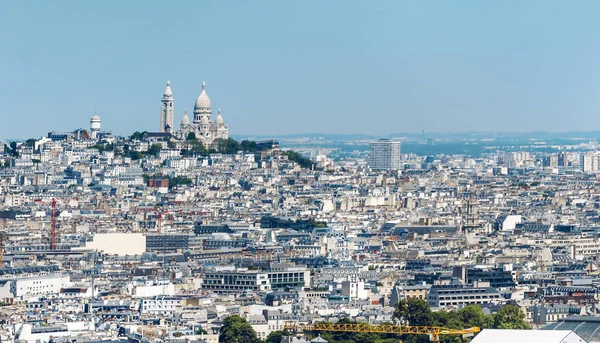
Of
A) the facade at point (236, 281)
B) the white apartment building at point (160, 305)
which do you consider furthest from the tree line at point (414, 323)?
the facade at point (236, 281)

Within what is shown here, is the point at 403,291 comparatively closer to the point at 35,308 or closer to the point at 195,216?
the point at 35,308

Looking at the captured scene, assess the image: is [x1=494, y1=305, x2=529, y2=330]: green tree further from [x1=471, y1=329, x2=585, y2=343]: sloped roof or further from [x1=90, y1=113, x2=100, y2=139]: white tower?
[x1=90, y1=113, x2=100, y2=139]: white tower

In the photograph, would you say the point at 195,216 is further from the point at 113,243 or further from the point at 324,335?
the point at 324,335

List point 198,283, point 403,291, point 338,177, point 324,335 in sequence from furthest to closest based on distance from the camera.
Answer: point 338,177
point 198,283
point 403,291
point 324,335

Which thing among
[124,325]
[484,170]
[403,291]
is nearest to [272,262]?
[403,291]

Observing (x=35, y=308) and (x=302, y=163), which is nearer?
(x=35, y=308)

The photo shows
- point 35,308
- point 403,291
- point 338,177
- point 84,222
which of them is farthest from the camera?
point 338,177

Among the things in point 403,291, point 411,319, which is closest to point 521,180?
point 403,291
